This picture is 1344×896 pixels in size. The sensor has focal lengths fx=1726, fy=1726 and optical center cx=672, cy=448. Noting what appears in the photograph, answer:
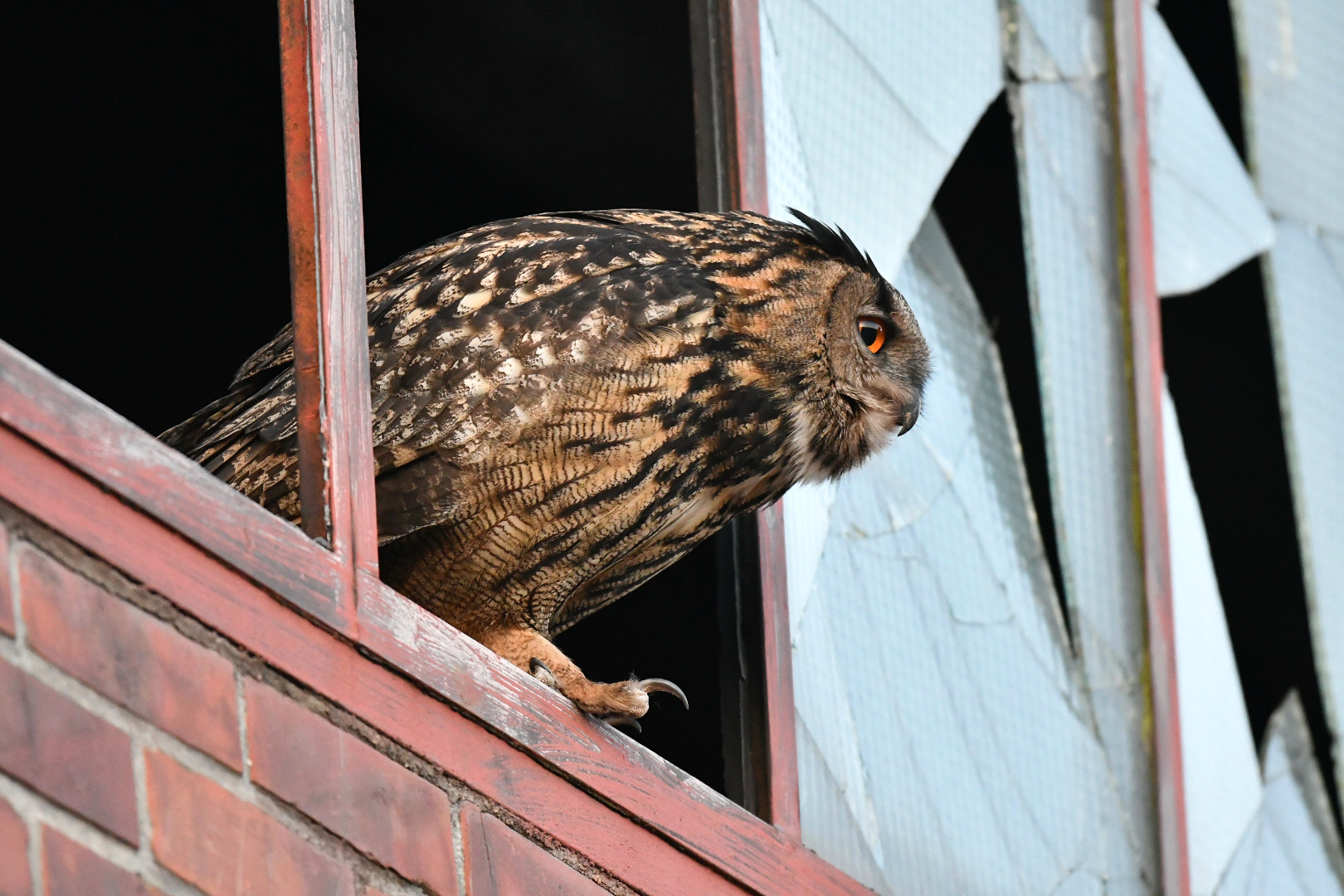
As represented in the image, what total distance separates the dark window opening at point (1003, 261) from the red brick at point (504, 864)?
5.21ft

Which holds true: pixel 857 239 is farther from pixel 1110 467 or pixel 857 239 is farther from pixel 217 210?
pixel 217 210

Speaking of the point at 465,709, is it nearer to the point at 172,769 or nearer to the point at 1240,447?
the point at 172,769

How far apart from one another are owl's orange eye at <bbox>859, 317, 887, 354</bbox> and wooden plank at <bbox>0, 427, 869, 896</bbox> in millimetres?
696

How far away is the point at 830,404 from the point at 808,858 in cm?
→ 62

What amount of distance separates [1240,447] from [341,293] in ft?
9.00

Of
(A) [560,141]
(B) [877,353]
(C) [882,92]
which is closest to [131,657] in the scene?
A: (B) [877,353]

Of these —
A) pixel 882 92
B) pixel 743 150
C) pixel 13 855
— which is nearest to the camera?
pixel 13 855

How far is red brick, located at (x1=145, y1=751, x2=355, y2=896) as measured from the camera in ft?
5.05

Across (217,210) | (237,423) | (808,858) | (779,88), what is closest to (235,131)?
(217,210)

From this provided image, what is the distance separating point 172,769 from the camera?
5.10ft

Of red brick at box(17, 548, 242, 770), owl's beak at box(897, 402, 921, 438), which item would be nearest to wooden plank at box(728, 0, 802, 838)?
owl's beak at box(897, 402, 921, 438)

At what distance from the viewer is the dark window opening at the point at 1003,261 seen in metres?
3.25

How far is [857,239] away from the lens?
2971 mm

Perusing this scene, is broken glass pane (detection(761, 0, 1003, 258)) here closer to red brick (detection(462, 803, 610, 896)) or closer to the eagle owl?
the eagle owl
